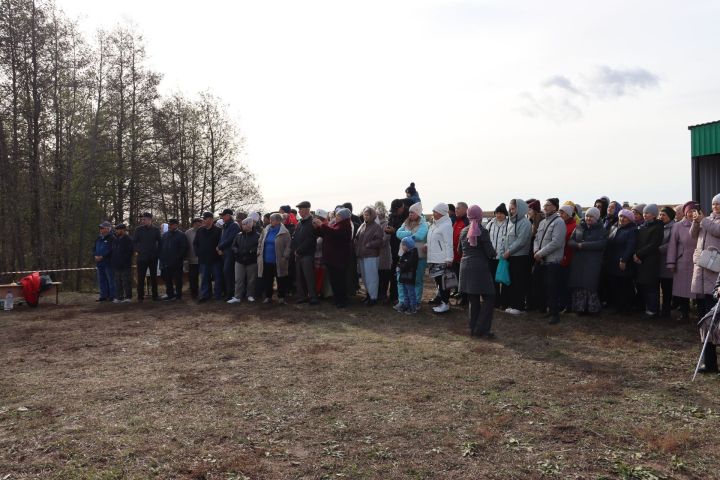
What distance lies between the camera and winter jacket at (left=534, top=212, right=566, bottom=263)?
8070 millimetres

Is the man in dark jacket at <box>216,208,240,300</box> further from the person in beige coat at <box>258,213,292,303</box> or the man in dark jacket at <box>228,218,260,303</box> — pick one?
the person in beige coat at <box>258,213,292,303</box>

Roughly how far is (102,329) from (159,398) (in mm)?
4513

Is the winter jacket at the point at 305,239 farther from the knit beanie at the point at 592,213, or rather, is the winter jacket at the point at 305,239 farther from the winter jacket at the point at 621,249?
the winter jacket at the point at 621,249

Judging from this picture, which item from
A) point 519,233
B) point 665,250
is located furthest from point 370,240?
point 665,250

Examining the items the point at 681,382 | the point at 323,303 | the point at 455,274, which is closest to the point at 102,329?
the point at 323,303

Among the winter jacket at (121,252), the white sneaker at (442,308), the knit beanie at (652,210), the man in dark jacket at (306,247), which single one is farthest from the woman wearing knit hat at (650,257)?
the winter jacket at (121,252)

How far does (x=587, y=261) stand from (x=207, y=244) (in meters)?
7.46

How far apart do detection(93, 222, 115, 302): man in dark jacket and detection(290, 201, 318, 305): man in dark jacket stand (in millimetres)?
4808

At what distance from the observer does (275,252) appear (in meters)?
10.7

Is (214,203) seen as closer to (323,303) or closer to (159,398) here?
(323,303)

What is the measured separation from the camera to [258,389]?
17.6 ft

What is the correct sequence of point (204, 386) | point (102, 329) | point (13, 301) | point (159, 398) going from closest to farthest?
point (159, 398), point (204, 386), point (102, 329), point (13, 301)

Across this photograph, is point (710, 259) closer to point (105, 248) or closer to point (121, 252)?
point (121, 252)

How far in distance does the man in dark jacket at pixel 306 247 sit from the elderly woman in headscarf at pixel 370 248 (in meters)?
0.91
